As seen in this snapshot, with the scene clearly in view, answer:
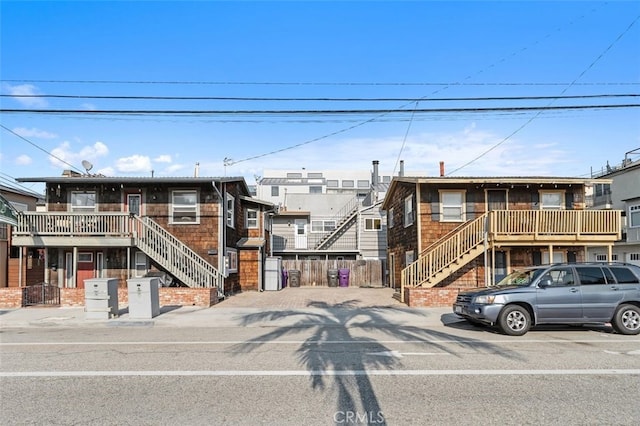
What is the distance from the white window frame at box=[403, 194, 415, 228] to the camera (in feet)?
68.3

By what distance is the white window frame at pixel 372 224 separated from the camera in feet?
106

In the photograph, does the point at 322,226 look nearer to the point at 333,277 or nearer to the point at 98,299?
the point at 333,277

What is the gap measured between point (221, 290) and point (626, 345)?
45.5 ft

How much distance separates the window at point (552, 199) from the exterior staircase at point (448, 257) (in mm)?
4064

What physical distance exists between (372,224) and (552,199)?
13927 mm

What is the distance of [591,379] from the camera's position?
256 inches

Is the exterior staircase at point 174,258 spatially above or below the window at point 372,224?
below

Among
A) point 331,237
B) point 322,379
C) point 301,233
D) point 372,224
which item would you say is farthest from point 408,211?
point 322,379

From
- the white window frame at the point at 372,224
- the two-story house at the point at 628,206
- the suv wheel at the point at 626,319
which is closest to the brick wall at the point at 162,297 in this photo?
the suv wheel at the point at 626,319

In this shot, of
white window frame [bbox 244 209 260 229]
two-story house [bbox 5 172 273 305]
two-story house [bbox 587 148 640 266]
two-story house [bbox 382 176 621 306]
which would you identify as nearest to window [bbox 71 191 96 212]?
two-story house [bbox 5 172 273 305]

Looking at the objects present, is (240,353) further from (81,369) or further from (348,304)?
(348,304)

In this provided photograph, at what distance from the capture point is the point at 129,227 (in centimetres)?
1820

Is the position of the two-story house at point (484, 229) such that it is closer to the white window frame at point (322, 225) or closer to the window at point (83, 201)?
the white window frame at point (322, 225)

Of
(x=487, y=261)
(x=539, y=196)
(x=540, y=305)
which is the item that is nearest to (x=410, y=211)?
(x=487, y=261)
